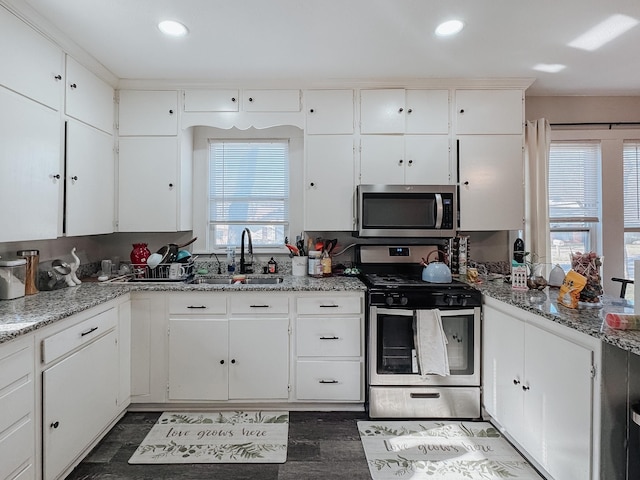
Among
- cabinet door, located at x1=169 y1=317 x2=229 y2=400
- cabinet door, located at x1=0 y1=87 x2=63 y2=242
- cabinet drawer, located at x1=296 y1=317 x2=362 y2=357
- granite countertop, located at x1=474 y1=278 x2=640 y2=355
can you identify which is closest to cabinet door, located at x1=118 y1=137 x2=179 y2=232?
cabinet door, located at x1=0 y1=87 x2=63 y2=242

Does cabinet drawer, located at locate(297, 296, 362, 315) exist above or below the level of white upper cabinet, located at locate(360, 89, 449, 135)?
below

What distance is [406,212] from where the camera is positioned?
2857 mm

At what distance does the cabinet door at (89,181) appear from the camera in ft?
7.85

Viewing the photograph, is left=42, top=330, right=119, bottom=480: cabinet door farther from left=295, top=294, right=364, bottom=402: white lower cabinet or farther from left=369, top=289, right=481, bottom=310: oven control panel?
left=369, top=289, right=481, bottom=310: oven control panel

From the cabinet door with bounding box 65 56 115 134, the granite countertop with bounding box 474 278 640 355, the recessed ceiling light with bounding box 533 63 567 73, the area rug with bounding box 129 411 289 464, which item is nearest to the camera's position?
the granite countertop with bounding box 474 278 640 355

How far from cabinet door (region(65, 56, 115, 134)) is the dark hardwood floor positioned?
6.97 ft

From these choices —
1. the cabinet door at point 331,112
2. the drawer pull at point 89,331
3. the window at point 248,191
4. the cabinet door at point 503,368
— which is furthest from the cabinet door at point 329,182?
the drawer pull at point 89,331

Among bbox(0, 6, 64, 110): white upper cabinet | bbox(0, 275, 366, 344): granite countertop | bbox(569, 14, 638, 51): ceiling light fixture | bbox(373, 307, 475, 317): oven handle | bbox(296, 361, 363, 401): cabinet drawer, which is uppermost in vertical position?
bbox(569, 14, 638, 51): ceiling light fixture

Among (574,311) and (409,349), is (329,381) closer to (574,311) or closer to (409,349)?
(409,349)

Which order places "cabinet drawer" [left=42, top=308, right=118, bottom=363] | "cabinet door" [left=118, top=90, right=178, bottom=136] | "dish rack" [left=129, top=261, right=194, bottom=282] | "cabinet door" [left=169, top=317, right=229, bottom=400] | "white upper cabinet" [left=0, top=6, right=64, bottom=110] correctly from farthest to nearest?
"cabinet door" [left=118, top=90, right=178, bottom=136], "dish rack" [left=129, top=261, right=194, bottom=282], "cabinet door" [left=169, top=317, right=229, bottom=400], "white upper cabinet" [left=0, top=6, right=64, bottom=110], "cabinet drawer" [left=42, top=308, right=118, bottom=363]

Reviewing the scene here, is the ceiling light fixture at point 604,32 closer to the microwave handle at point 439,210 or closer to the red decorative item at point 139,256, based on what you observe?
the microwave handle at point 439,210

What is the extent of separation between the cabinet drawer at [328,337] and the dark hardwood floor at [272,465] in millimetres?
463

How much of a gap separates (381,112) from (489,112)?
35.0 inches

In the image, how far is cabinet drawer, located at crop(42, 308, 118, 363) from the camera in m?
1.70
